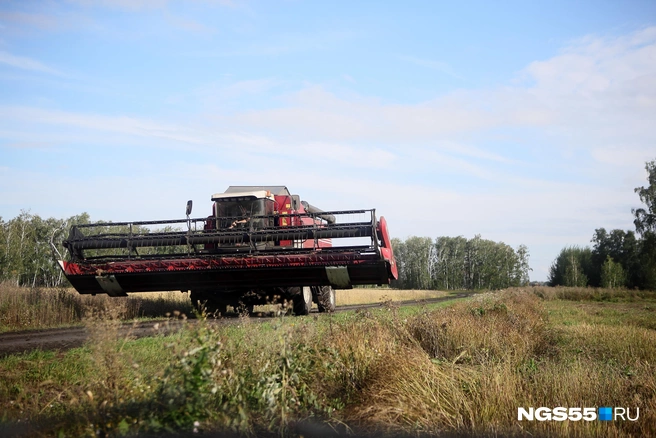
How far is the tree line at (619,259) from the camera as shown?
56312 millimetres

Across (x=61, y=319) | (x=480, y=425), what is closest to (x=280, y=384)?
(x=480, y=425)

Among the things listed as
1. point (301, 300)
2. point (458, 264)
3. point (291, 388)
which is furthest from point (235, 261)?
point (458, 264)

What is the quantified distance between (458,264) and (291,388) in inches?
4122

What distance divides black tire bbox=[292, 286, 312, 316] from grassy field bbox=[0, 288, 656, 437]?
6.65m

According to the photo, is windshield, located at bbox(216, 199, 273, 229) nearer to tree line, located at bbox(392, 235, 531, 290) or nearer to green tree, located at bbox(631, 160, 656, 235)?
green tree, located at bbox(631, 160, 656, 235)

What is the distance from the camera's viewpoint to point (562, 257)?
8888cm

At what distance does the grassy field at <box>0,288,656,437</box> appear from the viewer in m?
4.43

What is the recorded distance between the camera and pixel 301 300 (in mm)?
14797

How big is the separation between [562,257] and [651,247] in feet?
112

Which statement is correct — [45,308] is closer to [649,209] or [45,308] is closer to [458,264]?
[649,209]

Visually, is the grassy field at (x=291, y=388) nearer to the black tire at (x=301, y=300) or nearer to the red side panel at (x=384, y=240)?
the red side panel at (x=384, y=240)

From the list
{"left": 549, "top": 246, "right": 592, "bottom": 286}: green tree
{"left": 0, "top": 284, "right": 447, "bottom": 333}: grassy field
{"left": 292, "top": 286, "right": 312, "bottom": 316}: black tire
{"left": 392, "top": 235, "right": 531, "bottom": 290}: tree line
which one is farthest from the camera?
{"left": 392, "top": 235, "right": 531, "bottom": 290}: tree line

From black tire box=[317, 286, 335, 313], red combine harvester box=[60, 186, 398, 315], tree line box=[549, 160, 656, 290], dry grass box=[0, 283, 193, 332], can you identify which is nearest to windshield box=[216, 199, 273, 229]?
red combine harvester box=[60, 186, 398, 315]

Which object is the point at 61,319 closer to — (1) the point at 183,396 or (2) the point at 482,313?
(2) the point at 482,313
